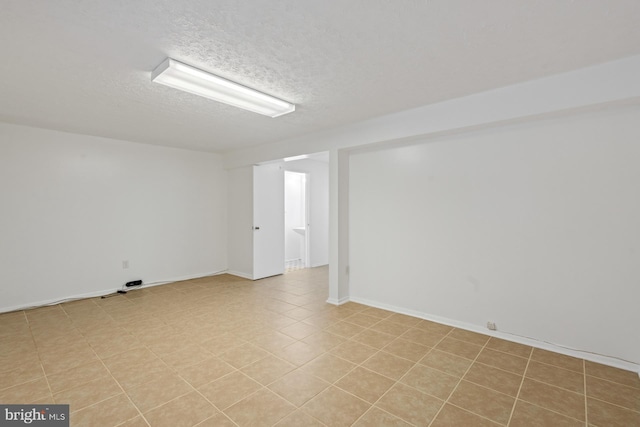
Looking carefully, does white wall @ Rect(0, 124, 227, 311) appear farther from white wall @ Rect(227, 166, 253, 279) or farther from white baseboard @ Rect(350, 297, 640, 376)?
white baseboard @ Rect(350, 297, 640, 376)

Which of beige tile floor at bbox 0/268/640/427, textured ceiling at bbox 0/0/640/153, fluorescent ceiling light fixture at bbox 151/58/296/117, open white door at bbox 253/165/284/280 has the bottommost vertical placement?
beige tile floor at bbox 0/268/640/427

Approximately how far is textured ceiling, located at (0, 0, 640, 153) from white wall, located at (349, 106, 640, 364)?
67 cm

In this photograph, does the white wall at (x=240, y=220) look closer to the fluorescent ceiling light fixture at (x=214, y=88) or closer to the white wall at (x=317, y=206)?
the white wall at (x=317, y=206)

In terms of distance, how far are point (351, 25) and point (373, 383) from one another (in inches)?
99.1

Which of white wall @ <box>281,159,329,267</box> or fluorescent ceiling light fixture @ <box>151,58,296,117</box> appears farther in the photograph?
white wall @ <box>281,159,329,267</box>

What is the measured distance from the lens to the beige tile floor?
1907 mm

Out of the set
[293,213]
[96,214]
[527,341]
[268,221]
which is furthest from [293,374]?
[293,213]

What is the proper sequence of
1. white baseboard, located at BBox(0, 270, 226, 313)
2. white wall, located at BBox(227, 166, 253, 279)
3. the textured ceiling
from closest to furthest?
the textured ceiling < white baseboard, located at BBox(0, 270, 226, 313) < white wall, located at BBox(227, 166, 253, 279)

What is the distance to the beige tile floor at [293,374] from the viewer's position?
1907 mm

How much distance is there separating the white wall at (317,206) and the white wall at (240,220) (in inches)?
44.3

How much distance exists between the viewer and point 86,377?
7.69ft

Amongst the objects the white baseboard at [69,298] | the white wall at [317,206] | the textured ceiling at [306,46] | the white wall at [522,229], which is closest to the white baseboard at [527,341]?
the white wall at [522,229]

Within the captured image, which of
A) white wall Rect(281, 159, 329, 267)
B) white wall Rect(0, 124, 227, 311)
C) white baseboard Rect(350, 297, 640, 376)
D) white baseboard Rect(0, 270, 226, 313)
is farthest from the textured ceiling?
white wall Rect(281, 159, 329, 267)

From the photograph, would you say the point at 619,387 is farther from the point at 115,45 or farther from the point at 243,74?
the point at 115,45
